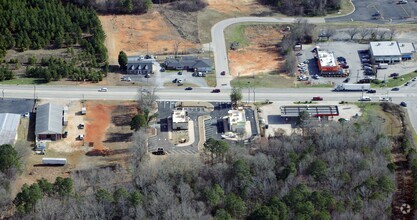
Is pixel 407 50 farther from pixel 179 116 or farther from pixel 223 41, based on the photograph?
pixel 179 116

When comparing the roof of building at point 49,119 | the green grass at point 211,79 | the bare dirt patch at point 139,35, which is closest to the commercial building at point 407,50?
the green grass at point 211,79

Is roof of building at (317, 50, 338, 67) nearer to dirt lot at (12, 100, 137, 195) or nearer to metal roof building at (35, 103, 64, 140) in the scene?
dirt lot at (12, 100, 137, 195)

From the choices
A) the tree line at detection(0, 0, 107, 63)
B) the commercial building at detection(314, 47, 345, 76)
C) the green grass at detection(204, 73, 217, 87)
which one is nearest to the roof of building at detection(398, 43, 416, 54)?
the commercial building at detection(314, 47, 345, 76)

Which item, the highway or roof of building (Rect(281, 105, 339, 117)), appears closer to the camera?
roof of building (Rect(281, 105, 339, 117))

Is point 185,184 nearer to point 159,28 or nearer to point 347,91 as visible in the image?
point 347,91

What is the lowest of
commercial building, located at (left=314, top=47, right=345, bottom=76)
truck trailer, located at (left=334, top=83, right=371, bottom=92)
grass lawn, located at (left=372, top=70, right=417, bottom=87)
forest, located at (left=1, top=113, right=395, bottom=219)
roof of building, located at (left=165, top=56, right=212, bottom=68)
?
forest, located at (left=1, top=113, right=395, bottom=219)
